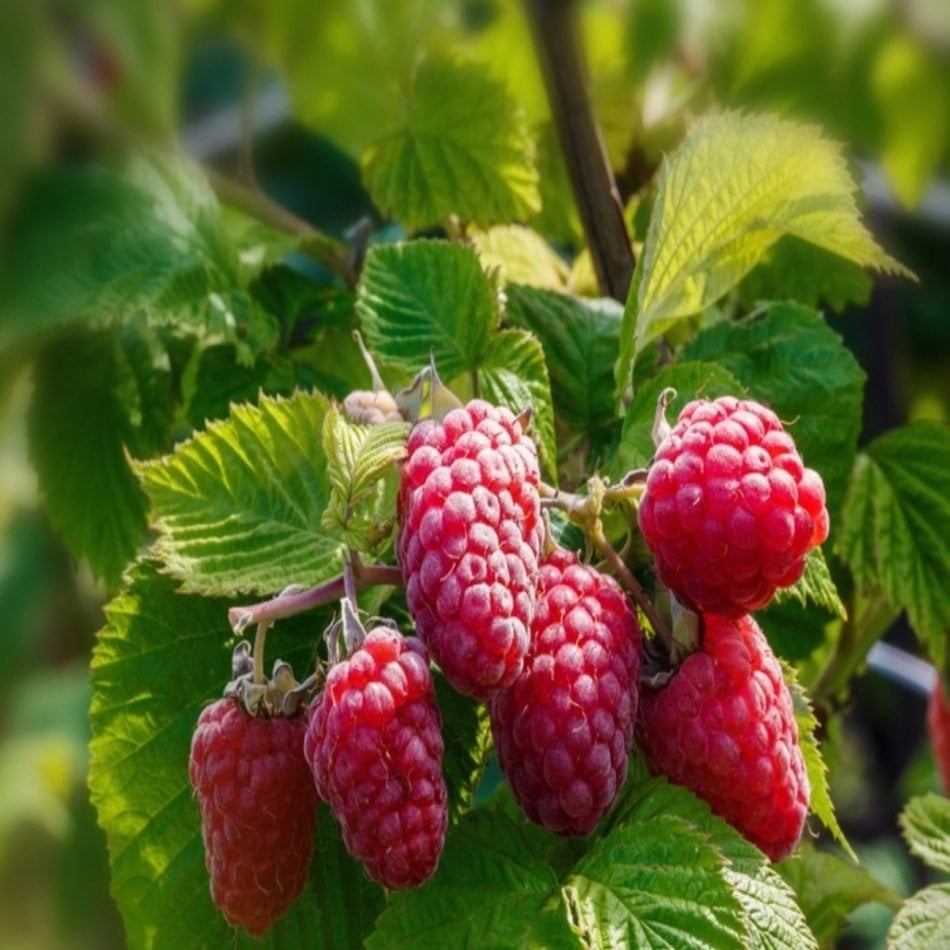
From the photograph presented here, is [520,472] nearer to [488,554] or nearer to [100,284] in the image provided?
[488,554]

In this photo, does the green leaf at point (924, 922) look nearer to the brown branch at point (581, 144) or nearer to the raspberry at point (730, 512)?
the raspberry at point (730, 512)

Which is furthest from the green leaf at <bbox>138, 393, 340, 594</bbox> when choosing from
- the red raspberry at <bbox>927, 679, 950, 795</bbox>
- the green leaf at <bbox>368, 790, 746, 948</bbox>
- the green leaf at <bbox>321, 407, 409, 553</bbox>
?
the red raspberry at <bbox>927, 679, 950, 795</bbox>

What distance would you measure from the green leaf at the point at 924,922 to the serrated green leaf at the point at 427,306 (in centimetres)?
33

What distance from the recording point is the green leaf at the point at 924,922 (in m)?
0.72

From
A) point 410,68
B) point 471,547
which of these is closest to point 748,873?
point 471,547

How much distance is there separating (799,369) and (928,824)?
0.25 m

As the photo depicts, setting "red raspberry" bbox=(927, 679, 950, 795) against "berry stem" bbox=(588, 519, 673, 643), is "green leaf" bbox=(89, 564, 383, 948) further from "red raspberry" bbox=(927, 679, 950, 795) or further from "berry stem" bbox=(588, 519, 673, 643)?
"red raspberry" bbox=(927, 679, 950, 795)

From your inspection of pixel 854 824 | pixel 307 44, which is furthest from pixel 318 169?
pixel 307 44

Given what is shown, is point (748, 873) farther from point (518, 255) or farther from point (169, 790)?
point (518, 255)

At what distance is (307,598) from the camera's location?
1.93 ft

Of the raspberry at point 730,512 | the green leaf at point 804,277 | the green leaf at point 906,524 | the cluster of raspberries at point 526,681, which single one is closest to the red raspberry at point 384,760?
the cluster of raspberries at point 526,681

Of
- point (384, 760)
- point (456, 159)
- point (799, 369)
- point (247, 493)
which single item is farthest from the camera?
point (456, 159)

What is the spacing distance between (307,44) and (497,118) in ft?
0.47

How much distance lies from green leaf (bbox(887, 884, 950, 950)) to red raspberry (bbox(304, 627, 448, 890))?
0.28 m
